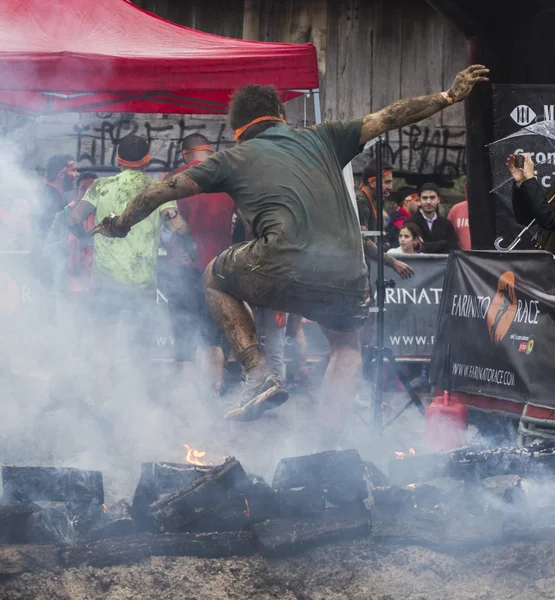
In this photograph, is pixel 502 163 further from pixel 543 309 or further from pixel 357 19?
pixel 357 19

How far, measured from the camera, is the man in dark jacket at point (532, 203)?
6176mm

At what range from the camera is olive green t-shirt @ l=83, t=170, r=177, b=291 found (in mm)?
7230

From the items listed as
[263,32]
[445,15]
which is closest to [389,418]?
[445,15]

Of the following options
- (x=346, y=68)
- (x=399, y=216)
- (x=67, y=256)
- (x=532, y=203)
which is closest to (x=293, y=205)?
(x=532, y=203)

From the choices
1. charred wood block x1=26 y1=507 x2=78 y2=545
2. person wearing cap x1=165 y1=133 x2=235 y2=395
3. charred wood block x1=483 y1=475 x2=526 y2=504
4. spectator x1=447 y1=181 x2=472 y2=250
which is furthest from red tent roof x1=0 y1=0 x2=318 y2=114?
charred wood block x1=26 y1=507 x2=78 y2=545

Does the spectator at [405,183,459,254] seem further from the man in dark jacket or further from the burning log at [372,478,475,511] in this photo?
the burning log at [372,478,475,511]

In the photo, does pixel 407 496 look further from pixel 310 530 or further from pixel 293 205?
pixel 293 205

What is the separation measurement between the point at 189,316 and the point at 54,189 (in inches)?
72.1

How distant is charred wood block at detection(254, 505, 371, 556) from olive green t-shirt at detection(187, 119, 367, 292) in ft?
3.76

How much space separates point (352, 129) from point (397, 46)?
32.0ft

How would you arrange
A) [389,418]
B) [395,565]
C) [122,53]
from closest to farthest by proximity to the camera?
[395,565] < [122,53] < [389,418]

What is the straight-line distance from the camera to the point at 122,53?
7125 mm

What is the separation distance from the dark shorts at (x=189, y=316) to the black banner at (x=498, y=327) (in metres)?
1.98

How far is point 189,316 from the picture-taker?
309 inches
